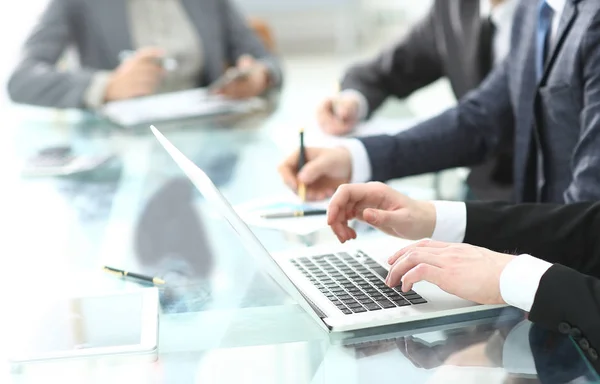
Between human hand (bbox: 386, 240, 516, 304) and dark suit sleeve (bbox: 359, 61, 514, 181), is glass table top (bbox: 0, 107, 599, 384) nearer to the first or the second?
human hand (bbox: 386, 240, 516, 304)

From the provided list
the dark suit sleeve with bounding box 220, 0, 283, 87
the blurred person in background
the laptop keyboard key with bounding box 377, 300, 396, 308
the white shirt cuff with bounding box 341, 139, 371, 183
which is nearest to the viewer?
the laptop keyboard key with bounding box 377, 300, 396, 308

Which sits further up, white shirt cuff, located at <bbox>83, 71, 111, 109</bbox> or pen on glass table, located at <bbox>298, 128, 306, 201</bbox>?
white shirt cuff, located at <bbox>83, 71, 111, 109</bbox>

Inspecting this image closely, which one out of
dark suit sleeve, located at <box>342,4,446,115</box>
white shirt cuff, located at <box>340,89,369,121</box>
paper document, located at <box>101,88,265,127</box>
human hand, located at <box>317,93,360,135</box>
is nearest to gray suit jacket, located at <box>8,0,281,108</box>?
paper document, located at <box>101,88,265,127</box>

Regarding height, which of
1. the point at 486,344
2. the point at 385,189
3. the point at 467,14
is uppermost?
the point at 467,14

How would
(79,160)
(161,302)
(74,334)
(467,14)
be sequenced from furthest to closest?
(467,14), (79,160), (161,302), (74,334)

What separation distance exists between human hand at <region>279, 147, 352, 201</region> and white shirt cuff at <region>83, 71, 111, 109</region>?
1014 millimetres

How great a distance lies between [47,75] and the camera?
2430 mm

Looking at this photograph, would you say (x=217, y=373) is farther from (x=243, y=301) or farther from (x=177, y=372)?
(x=243, y=301)

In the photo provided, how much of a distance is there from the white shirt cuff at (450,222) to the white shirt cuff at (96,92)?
1.44 m

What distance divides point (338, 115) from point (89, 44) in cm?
113

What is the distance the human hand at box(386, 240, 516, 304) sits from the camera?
1029 millimetres

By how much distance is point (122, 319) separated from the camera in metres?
1.10

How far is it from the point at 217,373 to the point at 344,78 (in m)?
1.56

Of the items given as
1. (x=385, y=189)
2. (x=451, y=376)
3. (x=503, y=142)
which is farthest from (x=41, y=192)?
(x=451, y=376)
